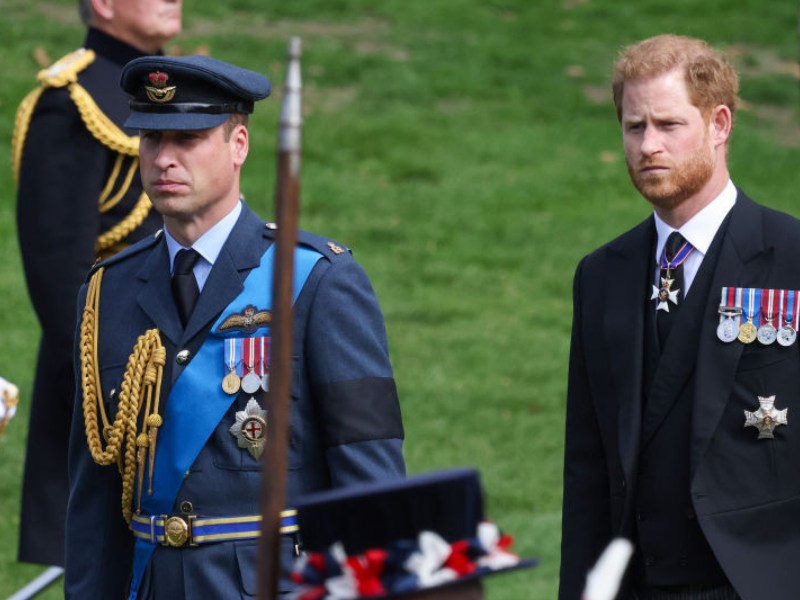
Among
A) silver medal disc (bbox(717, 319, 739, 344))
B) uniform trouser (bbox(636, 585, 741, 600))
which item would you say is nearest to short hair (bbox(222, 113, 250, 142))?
silver medal disc (bbox(717, 319, 739, 344))

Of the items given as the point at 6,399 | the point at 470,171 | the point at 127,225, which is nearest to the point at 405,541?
the point at 6,399

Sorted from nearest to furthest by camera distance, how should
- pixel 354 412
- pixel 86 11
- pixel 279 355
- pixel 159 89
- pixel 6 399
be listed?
pixel 279 355 < pixel 354 412 < pixel 159 89 < pixel 6 399 < pixel 86 11

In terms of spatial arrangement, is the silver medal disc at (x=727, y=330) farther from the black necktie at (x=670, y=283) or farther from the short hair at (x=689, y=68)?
the short hair at (x=689, y=68)

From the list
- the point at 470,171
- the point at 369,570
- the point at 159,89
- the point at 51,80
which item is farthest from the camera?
the point at 470,171

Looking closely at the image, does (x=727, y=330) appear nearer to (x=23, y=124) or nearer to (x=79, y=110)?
(x=79, y=110)

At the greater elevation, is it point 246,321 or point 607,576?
point 246,321

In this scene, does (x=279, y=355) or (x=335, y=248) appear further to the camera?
(x=335, y=248)

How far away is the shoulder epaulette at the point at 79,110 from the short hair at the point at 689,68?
2087 millimetres

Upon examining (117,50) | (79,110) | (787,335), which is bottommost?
(787,335)

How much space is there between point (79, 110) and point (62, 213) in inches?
14.3

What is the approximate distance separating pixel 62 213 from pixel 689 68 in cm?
243

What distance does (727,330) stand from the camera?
181 inches

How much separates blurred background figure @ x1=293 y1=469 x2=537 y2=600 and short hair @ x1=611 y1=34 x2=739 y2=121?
196 cm

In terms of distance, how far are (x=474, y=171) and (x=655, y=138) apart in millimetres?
10061
